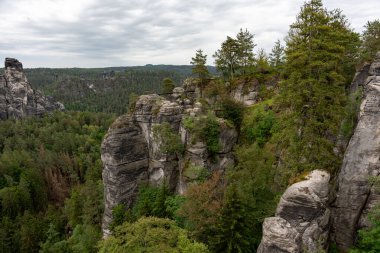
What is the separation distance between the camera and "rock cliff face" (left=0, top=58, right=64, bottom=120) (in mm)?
132375

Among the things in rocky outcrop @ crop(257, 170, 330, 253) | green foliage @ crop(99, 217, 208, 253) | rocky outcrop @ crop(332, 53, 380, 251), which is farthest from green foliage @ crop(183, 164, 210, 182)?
rocky outcrop @ crop(332, 53, 380, 251)

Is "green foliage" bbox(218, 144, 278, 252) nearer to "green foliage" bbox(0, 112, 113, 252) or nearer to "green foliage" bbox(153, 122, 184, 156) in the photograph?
"green foliage" bbox(153, 122, 184, 156)

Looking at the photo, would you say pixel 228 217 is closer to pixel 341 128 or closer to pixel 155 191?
pixel 341 128

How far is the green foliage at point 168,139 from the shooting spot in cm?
3484

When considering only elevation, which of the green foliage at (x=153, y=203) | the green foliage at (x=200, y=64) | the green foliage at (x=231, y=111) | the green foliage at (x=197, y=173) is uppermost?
the green foliage at (x=200, y=64)

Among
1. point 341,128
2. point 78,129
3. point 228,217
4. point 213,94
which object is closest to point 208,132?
point 213,94

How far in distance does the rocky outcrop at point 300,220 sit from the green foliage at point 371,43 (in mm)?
17732

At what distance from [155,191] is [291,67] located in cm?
2454

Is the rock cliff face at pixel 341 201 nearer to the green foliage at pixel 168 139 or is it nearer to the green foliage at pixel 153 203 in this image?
the green foliage at pixel 153 203

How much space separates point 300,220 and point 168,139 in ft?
66.1

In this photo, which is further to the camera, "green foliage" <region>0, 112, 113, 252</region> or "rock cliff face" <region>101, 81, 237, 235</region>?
"green foliage" <region>0, 112, 113, 252</region>

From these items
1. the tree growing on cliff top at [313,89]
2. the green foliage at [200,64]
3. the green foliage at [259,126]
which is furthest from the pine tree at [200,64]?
the tree growing on cliff top at [313,89]

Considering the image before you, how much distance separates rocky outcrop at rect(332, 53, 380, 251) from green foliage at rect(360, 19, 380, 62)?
11.2m

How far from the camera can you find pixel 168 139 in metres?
34.9
